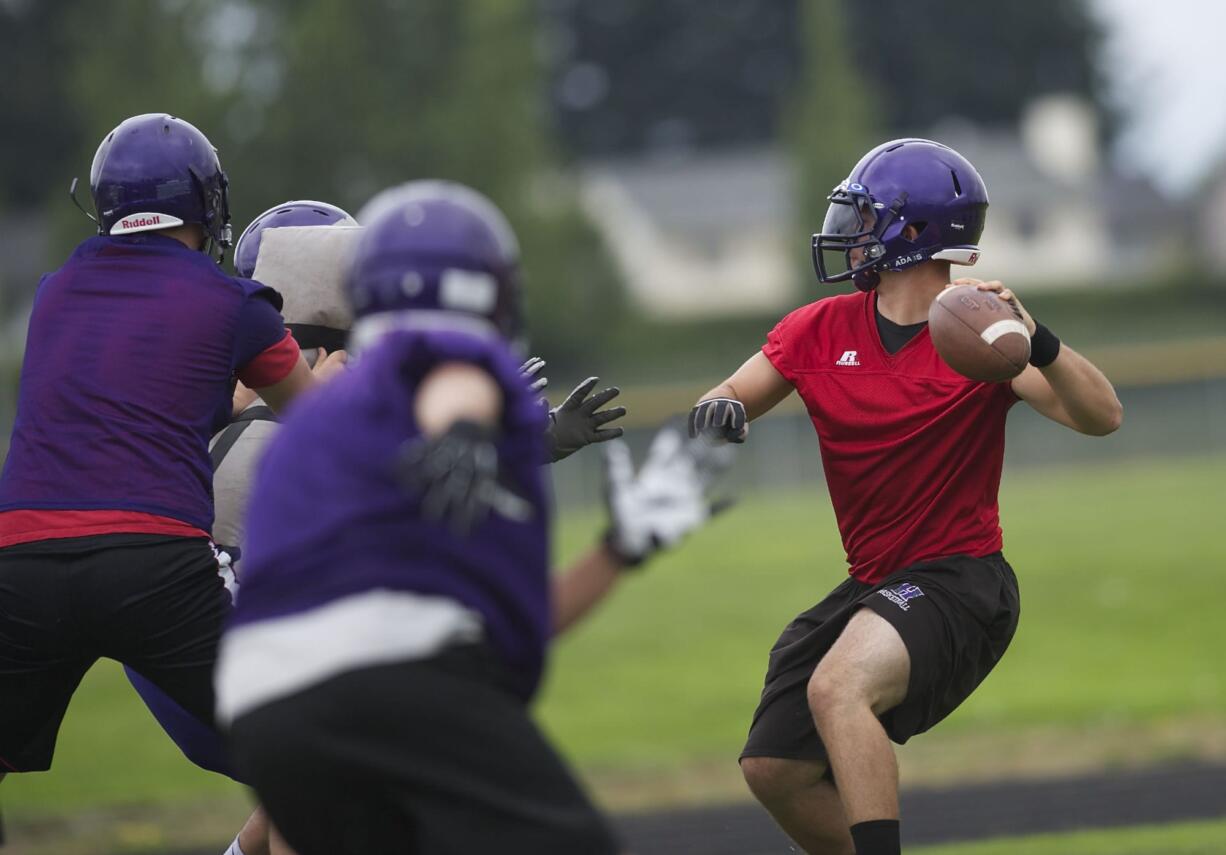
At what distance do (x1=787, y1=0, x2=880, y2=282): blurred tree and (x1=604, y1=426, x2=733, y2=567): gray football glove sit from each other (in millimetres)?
37179

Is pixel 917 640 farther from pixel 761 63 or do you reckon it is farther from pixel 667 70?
pixel 761 63

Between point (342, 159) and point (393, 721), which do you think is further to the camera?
point (342, 159)

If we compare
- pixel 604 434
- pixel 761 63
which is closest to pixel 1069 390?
pixel 604 434

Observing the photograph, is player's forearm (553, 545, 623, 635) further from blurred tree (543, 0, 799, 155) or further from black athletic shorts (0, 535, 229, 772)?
blurred tree (543, 0, 799, 155)

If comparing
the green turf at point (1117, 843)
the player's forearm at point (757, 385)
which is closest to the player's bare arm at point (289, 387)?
the player's forearm at point (757, 385)

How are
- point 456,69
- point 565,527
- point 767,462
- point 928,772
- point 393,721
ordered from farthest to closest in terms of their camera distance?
point 456,69
point 767,462
point 565,527
point 928,772
point 393,721

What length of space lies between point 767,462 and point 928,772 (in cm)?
1763

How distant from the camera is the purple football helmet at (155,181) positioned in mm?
5066

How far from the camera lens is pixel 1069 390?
16.3 feet

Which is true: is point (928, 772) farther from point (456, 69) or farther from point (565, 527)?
point (456, 69)

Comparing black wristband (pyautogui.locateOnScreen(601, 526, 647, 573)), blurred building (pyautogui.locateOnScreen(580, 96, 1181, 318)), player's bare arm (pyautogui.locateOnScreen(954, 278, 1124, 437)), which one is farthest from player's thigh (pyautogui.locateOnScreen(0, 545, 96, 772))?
blurred building (pyautogui.locateOnScreen(580, 96, 1181, 318))

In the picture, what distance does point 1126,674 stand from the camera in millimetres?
12312

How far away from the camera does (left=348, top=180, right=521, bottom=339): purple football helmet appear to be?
3551 millimetres

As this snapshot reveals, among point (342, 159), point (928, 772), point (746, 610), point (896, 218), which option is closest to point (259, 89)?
point (342, 159)
